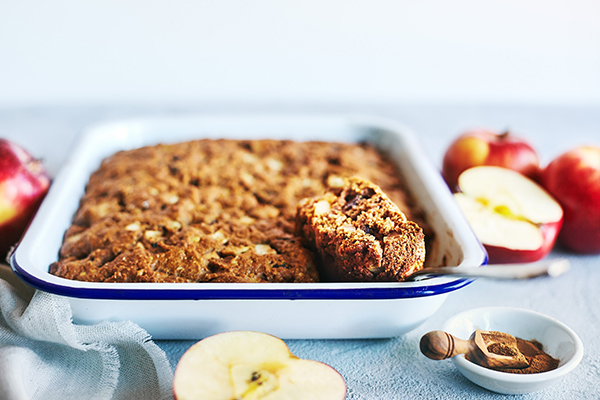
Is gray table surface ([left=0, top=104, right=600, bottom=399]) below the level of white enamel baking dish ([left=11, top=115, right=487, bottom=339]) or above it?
below

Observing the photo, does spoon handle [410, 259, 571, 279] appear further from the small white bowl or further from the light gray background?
the light gray background

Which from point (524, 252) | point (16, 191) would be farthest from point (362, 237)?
point (16, 191)

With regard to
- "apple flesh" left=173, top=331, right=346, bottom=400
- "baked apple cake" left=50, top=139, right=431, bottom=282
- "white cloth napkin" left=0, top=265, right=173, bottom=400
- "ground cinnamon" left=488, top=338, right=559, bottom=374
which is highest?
"baked apple cake" left=50, top=139, right=431, bottom=282

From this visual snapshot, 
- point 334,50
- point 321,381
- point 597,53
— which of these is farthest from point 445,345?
point 597,53

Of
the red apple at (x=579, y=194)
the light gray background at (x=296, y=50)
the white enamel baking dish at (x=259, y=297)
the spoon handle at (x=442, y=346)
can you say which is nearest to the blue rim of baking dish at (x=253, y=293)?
the white enamel baking dish at (x=259, y=297)

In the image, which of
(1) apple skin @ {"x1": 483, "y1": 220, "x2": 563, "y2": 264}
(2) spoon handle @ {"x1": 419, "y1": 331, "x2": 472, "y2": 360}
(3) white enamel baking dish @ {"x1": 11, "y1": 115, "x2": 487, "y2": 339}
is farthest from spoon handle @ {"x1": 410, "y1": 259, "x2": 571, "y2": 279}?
(1) apple skin @ {"x1": 483, "y1": 220, "x2": 563, "y2": 264}

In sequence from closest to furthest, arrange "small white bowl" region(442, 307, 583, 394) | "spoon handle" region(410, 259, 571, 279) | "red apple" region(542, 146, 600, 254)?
"spoon handle" region(410, 259, 571, 279)
"small white bowl" region(442, 307, 583, 394)
"red apple" region(542, 146, 600, 254)

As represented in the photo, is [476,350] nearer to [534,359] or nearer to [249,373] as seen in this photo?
[534,359]
